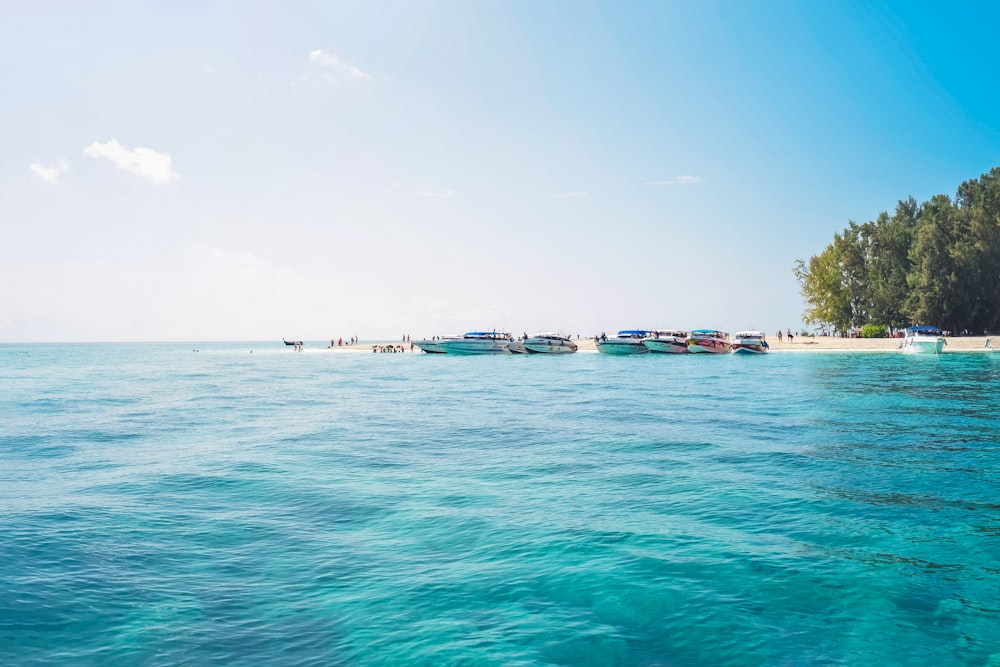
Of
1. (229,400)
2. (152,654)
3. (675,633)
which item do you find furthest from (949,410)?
(229,400)

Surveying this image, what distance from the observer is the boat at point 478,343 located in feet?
340

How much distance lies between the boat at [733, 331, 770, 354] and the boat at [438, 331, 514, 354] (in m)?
35.5

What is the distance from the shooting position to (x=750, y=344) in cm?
8825

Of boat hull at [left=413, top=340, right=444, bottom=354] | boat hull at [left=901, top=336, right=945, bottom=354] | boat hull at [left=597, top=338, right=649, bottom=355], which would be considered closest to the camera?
boat hull at [left=901, top=336, right=945, bottom=354]

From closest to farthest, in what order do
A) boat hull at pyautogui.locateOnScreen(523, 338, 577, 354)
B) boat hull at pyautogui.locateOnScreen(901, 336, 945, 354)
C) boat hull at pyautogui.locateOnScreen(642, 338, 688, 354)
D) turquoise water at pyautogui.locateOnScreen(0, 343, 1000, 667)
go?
turquoise water at pyautogui.locateOnScreen(0, 343, 1000, 667) → boat hull at pyautogui.locateOnScreen(901, 336, 945, 354) → boat hull at pyautogui.locateOnScreen(642, 338, 688, 354) → boat hull at pyautogui.locateOnScreen(523, 338, 577, 354)

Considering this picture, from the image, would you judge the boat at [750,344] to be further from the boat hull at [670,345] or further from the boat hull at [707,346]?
the boat hull at [670,345]

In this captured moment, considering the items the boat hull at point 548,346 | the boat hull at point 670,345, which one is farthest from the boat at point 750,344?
the boat hull at point 548,346

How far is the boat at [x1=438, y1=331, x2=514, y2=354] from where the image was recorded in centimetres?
10362

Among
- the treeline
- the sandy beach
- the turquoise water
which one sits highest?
the treeline

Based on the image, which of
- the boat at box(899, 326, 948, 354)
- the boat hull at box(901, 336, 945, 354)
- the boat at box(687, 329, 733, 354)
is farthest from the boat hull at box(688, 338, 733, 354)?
the boat hull at box(901, 336, 945, 354)

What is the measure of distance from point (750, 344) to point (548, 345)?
2972cm

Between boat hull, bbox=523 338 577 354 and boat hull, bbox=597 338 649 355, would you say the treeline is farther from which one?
boat hull, bbox=523 338 577 354

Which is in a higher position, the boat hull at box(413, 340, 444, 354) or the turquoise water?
the boat hull at box(413, 340, 444, 354)

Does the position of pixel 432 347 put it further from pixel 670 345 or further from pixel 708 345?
pixel 708 345
